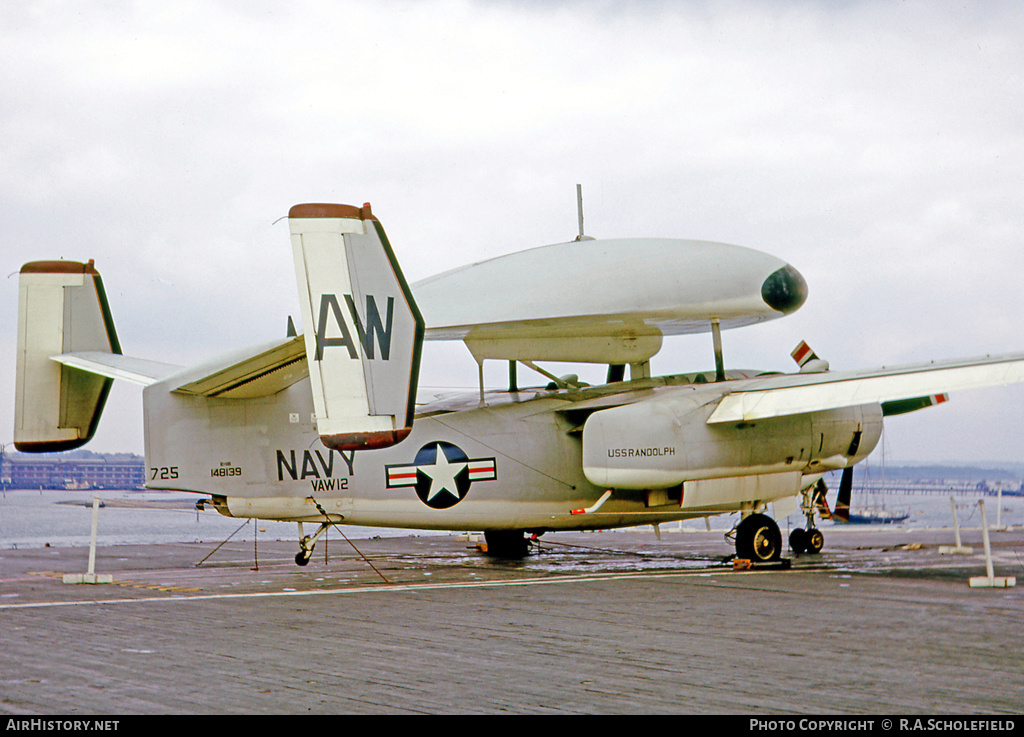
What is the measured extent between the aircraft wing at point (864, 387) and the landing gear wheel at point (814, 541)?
18.8 ft

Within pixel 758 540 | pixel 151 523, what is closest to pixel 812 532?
pixel 758 540

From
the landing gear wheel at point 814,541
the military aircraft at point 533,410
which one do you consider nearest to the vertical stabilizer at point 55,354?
the military aircraft at point 533,410

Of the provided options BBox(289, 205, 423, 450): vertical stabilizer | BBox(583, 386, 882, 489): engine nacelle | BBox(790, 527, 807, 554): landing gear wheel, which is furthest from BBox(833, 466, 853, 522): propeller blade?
BBox(289, 205, 423, 450): vertical stabilizer

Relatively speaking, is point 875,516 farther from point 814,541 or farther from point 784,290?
point 784,290

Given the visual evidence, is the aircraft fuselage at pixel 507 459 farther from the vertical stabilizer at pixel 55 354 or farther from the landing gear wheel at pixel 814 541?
the vertical stabilizer at pixel 55 354

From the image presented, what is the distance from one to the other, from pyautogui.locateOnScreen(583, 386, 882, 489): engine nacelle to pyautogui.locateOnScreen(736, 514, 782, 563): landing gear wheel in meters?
0.96

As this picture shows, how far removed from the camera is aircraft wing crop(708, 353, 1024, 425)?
51.5ft

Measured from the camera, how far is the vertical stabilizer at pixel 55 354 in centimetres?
1700

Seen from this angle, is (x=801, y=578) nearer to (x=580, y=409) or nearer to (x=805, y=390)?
(x=805, y=390)

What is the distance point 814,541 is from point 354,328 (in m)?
13.7

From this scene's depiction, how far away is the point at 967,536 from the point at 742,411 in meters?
17.6

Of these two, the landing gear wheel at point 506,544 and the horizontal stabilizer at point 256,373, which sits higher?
the horizontal stabilizer at point 256,373

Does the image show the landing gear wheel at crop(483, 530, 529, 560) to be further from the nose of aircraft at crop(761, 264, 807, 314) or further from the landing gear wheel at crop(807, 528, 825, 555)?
the nose of aircraft at crop(761, 264, 807, 314)

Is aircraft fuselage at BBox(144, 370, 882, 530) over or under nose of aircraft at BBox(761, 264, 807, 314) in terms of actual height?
under
